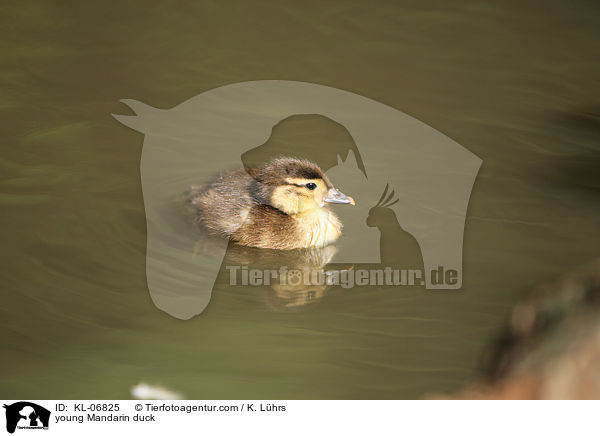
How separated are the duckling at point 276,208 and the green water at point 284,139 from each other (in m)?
0.18

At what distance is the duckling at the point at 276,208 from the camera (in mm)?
1724

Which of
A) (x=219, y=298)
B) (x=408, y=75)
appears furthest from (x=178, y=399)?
(x=408, y=75)

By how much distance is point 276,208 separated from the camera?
1760 mm

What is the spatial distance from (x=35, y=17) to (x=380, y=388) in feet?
6.96

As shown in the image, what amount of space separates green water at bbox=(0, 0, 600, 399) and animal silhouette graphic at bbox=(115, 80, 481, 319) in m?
0.04

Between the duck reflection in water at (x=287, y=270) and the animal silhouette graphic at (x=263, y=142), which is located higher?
the animal silhouette graphic at (x=263, y=142)

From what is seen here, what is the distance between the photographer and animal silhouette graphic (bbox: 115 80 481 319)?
5.45 feet

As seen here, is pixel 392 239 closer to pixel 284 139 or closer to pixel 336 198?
pixel 336 198

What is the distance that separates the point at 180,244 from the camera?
1.71m
